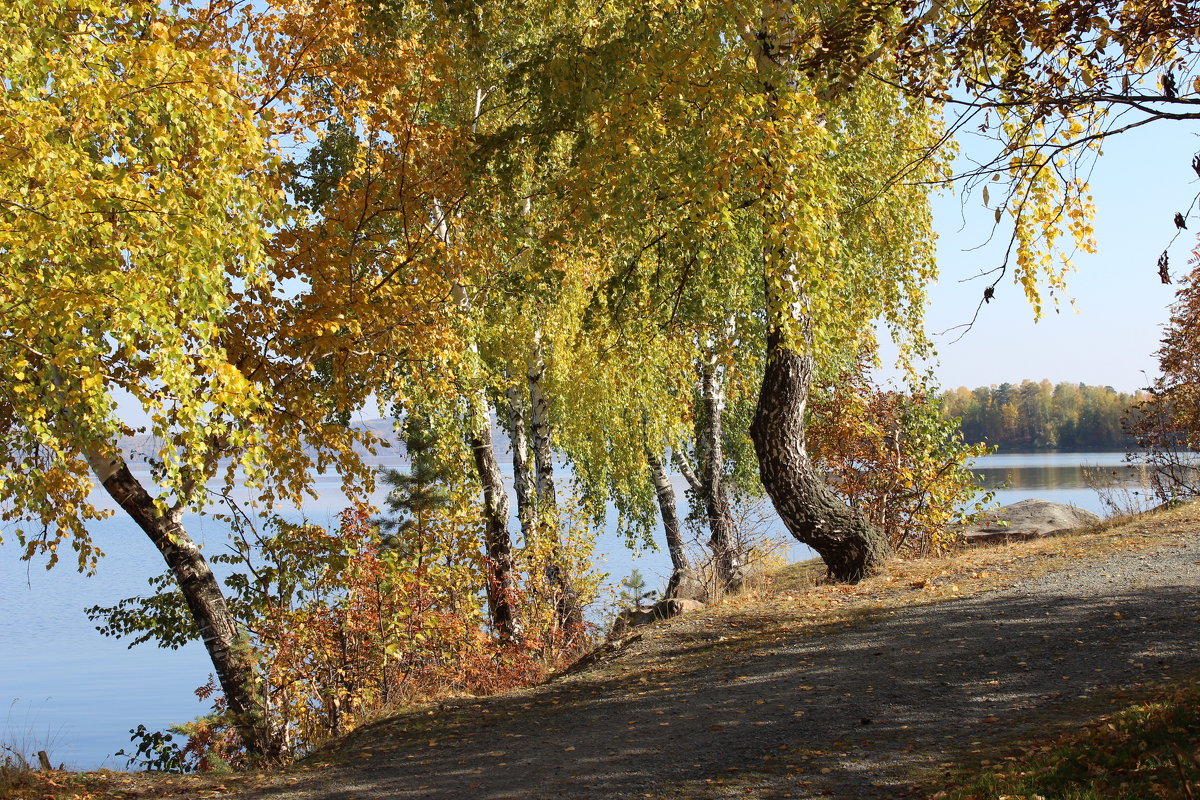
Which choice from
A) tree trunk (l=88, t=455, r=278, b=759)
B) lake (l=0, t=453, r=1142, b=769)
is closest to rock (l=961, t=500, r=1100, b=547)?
lake (l=0, t=453, r=1142, b=769)

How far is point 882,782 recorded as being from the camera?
4371 mm

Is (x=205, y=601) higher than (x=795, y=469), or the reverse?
(x=795, y=469)

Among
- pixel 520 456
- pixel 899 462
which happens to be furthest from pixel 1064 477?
pixel 899 462

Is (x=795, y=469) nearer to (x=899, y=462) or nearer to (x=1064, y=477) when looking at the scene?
(x=899, y=462)

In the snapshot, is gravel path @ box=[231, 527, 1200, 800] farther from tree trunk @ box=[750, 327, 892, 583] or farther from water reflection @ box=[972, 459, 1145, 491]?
water reflection @ box=[972, 459, 1145, 491]

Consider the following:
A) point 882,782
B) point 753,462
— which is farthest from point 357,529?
point 753,462

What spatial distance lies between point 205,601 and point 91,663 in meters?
18.9

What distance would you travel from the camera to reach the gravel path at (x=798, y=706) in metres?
4.85

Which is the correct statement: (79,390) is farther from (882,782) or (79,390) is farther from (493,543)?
(493,543)

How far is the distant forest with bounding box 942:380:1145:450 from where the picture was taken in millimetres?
75125

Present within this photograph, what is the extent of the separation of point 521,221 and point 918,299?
5205mm

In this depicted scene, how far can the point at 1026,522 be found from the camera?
14.4m

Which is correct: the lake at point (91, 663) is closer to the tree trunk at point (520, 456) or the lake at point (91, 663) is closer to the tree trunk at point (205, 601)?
the tree trunk at point (205, 601)

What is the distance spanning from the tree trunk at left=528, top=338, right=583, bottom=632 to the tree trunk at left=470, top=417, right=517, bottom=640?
0.66 m
